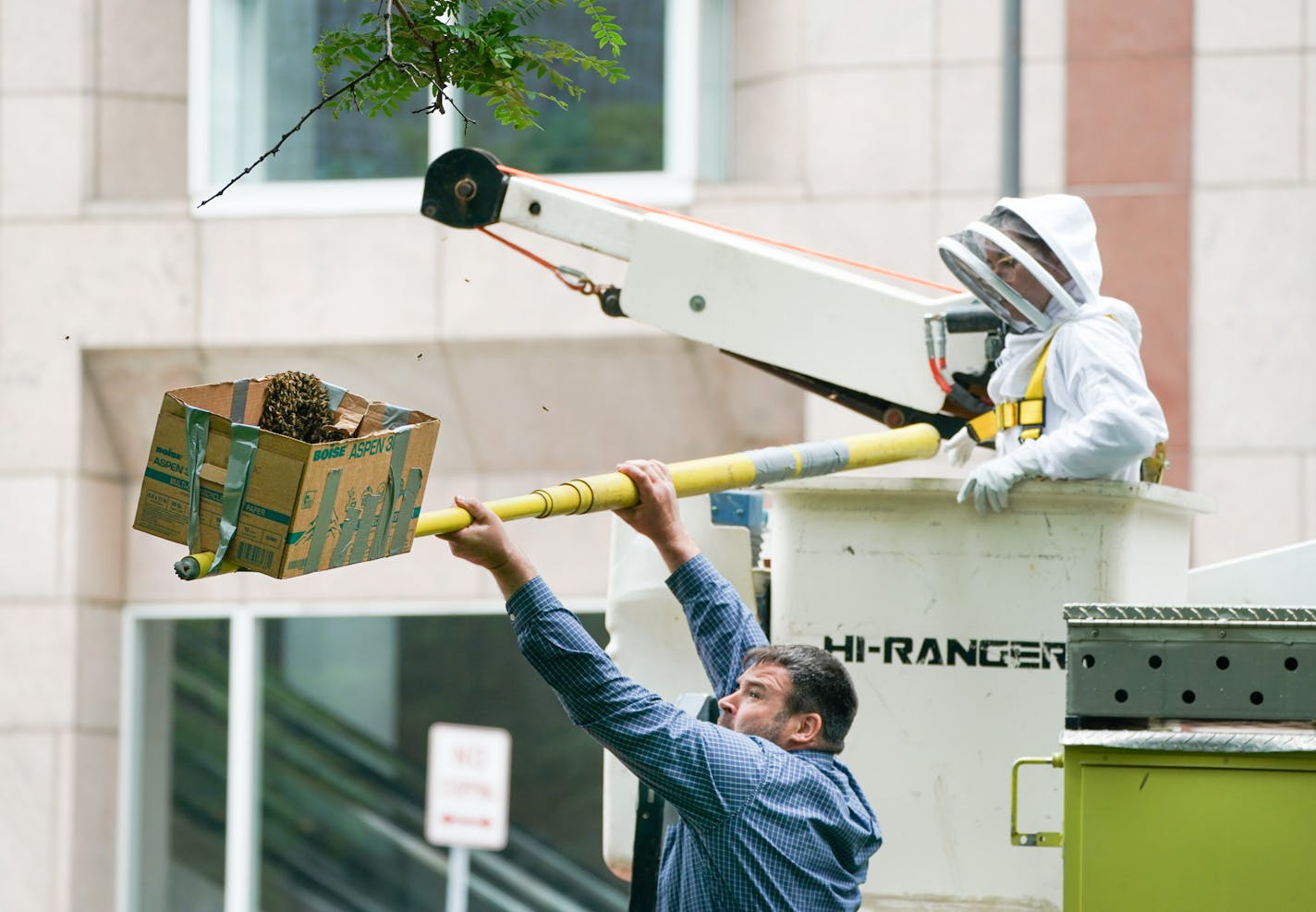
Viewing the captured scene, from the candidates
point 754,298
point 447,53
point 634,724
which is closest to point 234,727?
point 754,298

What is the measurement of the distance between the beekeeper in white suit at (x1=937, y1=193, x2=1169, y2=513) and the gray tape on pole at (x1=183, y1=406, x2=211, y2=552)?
1848mm

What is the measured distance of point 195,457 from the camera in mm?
3082

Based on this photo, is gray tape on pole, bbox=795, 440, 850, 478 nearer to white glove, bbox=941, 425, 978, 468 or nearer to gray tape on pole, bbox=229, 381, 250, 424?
white glove, bbox=941, 425, 978, 468

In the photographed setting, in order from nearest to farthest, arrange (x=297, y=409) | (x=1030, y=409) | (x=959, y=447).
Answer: (x=297, y=409)
(x=1030, y=409)
(x=959, y=447)

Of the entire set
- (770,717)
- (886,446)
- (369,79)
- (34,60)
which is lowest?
(770,717)

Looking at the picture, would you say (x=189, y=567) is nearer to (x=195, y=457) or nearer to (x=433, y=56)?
(x=195, y=457)

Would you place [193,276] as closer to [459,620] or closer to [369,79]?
[459,620]

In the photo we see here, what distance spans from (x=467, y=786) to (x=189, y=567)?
22.8 feet

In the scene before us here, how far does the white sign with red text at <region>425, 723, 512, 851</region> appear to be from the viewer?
378 inches

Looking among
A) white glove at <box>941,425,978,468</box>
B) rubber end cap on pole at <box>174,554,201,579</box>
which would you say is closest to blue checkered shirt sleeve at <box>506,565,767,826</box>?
rubber end cap on pole at <box>174,554,201,579</box>

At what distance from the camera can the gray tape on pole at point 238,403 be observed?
10.3 feet

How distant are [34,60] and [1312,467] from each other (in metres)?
6.90

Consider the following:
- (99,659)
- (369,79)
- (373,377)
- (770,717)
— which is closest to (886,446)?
(770,717)

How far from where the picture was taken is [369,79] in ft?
11.8
